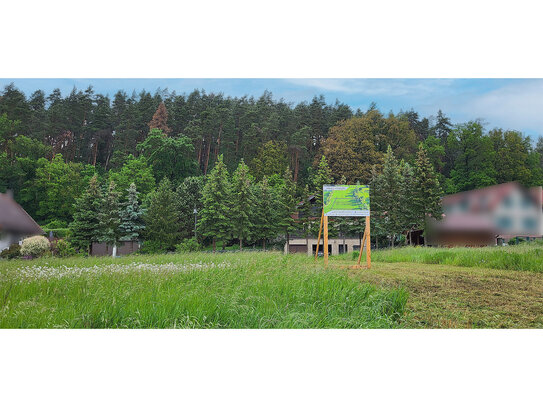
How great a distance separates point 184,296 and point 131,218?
2.02 m

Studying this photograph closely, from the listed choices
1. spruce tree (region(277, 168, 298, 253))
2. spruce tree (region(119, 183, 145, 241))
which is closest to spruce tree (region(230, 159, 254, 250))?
spruce tree (region(277, 168, 298, 253))

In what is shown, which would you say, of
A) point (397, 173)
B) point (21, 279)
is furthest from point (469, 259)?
point (21, 279)

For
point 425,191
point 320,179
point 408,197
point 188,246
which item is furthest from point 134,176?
point 425,191

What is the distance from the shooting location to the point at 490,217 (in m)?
5.55

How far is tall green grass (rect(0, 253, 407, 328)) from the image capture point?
4121mm

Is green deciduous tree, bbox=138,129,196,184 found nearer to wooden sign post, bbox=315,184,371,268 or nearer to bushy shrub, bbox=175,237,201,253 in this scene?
bushy shrub, bbox=175,237,201,253

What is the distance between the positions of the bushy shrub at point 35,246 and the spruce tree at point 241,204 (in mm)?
2701

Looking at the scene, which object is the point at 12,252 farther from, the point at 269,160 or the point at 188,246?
the point at 269,160

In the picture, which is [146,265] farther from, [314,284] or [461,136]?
[461,136]

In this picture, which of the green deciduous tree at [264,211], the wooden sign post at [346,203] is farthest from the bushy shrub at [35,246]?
the wooden sign post at [346,203]

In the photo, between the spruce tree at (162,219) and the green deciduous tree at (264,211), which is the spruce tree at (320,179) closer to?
the green deciduous tree at (264,211)

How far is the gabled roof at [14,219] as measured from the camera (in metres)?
5.22

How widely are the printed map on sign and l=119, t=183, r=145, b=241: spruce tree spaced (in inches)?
115
